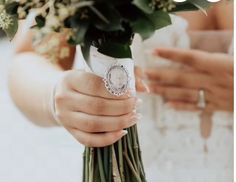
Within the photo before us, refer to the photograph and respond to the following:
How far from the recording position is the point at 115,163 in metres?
1.04

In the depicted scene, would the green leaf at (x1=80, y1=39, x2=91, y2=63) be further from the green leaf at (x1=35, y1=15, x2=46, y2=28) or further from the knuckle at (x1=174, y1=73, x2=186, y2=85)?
the knuckle at (x1=174, y1=73, x2=186, y2=85)

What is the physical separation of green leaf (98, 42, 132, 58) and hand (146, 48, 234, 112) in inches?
13.2

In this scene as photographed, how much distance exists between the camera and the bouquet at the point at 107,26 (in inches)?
33.7

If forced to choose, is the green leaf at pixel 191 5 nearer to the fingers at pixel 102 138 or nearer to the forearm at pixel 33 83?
the fingers at pixel 102 138

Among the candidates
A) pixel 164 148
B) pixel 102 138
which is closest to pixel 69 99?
pixel 102 138

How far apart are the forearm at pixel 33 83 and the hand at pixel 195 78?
30cm

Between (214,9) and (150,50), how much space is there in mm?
225

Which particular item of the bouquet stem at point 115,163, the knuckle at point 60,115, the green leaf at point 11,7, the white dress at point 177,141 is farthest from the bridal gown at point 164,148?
the green leaf at point 11,7

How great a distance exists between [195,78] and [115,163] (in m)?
0.41

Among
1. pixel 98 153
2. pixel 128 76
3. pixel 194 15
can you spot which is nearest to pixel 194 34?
pixel 194 15

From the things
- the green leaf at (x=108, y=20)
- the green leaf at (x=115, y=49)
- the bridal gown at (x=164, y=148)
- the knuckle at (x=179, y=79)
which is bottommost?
the bridal gown at (x=164, y=148)

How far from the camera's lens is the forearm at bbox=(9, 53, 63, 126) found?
1.30 m

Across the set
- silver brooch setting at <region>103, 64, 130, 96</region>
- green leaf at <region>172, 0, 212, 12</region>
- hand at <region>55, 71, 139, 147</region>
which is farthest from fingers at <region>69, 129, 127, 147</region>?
green leaf at <region>172, 0, 212, 12</region>

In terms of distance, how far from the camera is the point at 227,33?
1287mm
